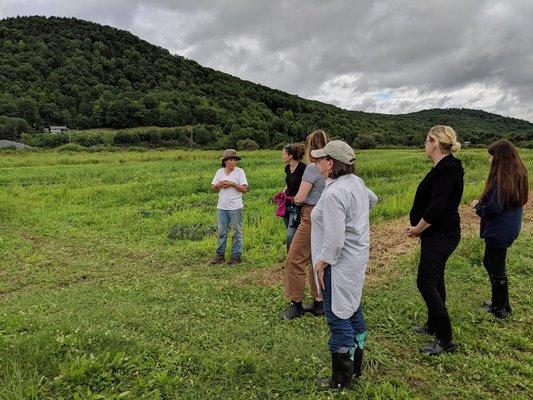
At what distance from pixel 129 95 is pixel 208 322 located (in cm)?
7863

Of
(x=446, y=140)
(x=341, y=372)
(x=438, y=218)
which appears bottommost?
(x=341, y=372)

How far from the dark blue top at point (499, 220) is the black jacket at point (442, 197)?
40.7 inches

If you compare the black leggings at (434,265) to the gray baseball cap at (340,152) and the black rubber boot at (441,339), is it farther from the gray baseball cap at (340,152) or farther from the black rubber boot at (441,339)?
the gray baseball cap at (340,152)

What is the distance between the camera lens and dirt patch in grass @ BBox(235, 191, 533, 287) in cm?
629

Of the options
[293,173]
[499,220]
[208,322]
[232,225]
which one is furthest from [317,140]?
[232,225]

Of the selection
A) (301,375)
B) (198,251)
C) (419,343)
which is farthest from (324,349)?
(198,251)

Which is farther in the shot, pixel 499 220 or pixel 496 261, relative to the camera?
pixel 496 261

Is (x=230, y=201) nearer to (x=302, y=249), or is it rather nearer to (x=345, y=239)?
(x=302, y=249)

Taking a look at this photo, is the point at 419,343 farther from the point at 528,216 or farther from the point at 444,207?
the point at 528,216

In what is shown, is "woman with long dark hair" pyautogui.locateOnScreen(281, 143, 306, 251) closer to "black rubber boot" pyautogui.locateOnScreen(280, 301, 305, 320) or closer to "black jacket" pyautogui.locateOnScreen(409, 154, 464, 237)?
"black rubber boot" pyautogui.locateOnScreen(280, 301, 305, 320)

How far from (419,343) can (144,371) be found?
2735mm

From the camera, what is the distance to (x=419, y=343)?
13.8 ft

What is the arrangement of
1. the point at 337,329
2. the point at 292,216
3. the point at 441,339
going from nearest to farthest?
the point at 337,329, the point at 441,339, the point at 292,216

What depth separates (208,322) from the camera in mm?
4777
